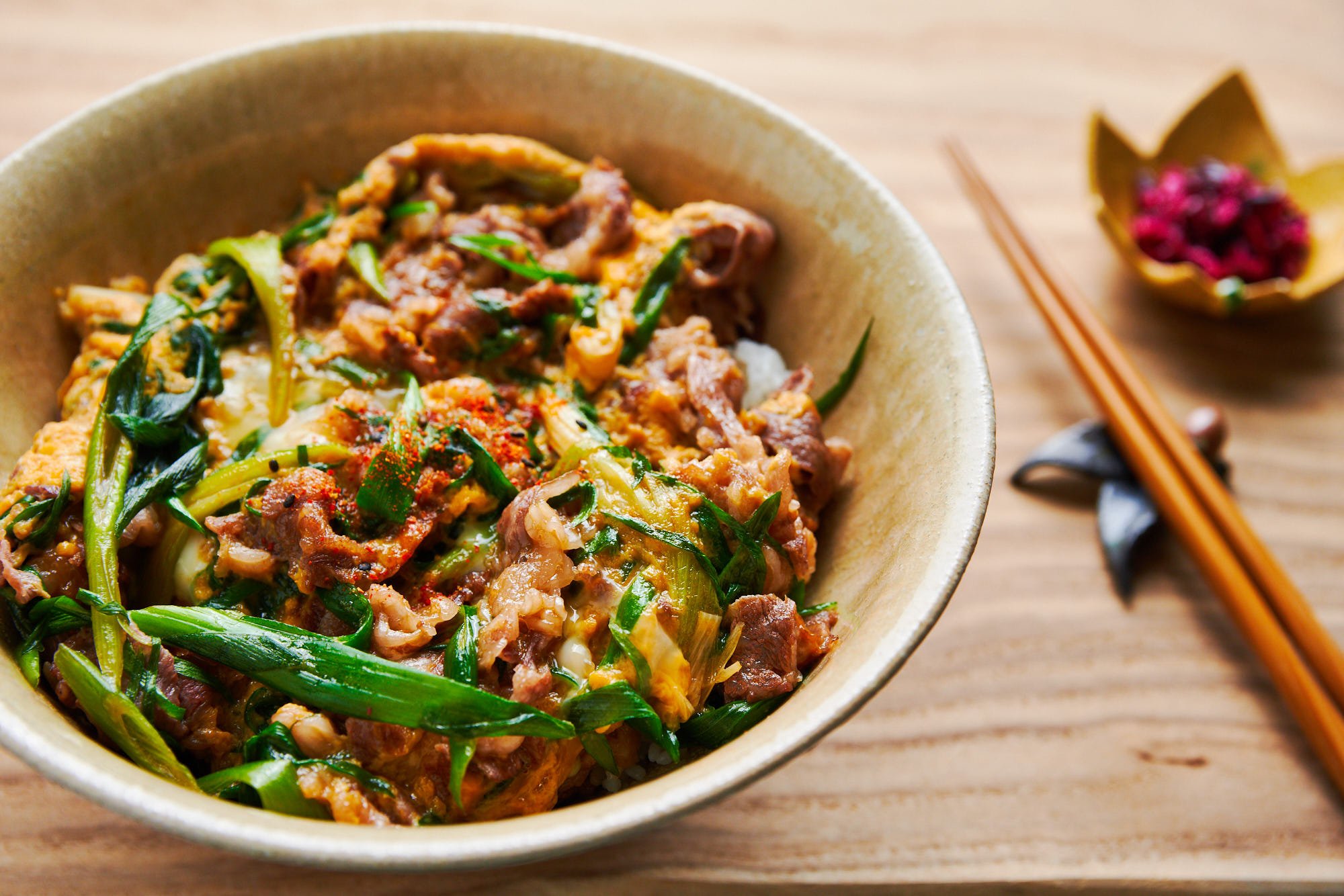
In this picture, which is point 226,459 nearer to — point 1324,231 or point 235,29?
point 235,29

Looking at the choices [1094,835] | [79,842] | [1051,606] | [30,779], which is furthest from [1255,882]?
[30,779]

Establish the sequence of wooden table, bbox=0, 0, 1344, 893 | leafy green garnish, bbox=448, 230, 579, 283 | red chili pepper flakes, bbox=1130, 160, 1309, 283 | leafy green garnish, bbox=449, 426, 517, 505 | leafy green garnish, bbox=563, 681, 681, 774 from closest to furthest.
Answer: leafy green garnish, bbox=563, 681, 681, 774
leafy green garnish, bbox=449, 426, 517, 505
wooden table, bbox=0, 0, 1344, 893
leafy green garnish, bbox=448, 230, 579, 283
red chili pepper flakes, bbox=1130, 160, 1309, 283

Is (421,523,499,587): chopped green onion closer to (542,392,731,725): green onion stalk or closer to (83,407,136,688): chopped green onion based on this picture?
(542,392,731,725): green onion stalk

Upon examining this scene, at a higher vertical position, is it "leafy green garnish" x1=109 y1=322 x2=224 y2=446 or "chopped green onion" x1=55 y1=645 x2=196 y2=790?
"leafy green garnish" x1=109 y1=322 x2=224 y2=446

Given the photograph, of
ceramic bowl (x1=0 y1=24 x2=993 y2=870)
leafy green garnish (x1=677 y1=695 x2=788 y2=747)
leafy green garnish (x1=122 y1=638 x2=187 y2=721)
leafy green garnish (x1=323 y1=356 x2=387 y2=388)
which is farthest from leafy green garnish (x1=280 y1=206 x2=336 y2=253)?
leafy green garnish (x1=677 y1=695 x2=788 y2=747)

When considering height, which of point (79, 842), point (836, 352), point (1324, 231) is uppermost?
point (836, 352)

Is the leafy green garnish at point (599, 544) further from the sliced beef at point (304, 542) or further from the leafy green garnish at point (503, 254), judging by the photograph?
the leafy green garnish at point (503, 254)

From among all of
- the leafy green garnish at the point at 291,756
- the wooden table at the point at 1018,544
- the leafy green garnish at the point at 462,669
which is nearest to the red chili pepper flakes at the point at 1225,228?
the wooden table at the point at 1018,544
